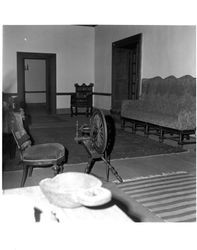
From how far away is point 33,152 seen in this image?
340cm

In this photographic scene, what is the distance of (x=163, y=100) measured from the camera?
713 centimetres

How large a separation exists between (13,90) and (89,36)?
3.52 metres

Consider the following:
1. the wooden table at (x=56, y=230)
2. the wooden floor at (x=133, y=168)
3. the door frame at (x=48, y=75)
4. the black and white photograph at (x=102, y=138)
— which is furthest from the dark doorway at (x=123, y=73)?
the wooden table at (x=56, y=230)

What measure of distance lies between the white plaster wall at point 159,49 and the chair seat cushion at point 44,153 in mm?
4242

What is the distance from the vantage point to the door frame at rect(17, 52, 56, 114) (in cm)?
1105

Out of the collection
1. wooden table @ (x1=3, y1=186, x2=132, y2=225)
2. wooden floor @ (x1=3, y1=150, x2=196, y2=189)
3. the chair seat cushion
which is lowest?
wooden floor @ (x1=3, y1=150, x2=196, y2=189)

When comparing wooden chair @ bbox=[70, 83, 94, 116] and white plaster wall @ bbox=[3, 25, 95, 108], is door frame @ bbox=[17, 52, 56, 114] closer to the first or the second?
white plaster wall @ bbox=[3, 25, 95, 108]

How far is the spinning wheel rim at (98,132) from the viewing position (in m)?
3.38

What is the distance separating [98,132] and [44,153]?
2.17 feet

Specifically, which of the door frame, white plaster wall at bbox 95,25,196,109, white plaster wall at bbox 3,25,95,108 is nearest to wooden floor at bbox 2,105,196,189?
white plaster wall at bbox 95,25,196,109

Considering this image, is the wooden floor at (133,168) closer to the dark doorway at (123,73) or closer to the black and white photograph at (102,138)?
the black and white photograph at (102,138)

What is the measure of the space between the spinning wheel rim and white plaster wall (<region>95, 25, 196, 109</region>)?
3818 millimetres
